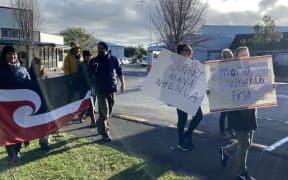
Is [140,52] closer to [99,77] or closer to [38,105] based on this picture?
[99,77]

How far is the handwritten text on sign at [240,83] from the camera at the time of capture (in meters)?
4.88

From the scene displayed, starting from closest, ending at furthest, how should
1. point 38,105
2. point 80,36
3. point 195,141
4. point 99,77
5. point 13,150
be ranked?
point 38,105 → point 13,150 → point 99,77 → point 195,141 → point 80,36

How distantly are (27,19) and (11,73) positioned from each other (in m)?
30.7

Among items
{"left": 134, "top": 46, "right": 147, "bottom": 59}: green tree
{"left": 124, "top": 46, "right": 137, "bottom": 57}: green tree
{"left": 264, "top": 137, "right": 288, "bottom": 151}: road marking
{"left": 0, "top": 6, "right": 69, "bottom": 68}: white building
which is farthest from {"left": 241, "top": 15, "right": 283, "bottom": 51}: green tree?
{"left": 124, "top": 46, "right": 137, "bottom": 57}: green tree

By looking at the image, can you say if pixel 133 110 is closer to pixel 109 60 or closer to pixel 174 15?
pixel 109 60

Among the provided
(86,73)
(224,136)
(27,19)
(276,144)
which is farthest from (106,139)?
(27,19)

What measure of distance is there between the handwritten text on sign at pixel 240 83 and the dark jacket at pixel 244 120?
13 cm

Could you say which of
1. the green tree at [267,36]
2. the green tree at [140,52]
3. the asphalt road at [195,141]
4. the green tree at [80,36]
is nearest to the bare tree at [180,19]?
the green tree at [267,36]

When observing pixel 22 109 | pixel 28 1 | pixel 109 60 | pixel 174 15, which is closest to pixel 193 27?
pixel 174 15

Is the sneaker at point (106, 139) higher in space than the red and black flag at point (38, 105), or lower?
lower

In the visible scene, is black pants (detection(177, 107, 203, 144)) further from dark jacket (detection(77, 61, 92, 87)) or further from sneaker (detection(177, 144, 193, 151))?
dark jacket (detection(77, 61, 92, 87))

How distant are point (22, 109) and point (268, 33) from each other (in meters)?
29.9

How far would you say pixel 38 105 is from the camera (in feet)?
17.6

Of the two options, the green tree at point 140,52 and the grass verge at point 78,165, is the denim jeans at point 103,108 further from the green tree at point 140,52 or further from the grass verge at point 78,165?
the green tree at point 140,52
